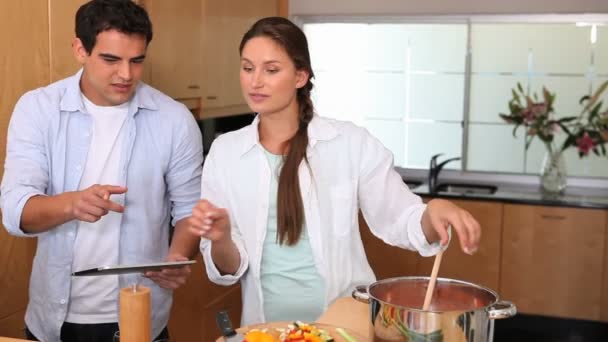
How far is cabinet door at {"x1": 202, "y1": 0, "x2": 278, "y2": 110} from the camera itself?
369 centimetres

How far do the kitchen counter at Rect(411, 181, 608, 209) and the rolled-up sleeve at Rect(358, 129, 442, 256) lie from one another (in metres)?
2.56

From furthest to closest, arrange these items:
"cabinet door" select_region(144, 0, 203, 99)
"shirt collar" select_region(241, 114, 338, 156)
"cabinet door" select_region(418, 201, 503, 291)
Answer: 1. "cabinet door" select_region(418, 201, 503, 291)
2. "cabinet door" select_region(144, 0, 203, 99)
3. "shirt collar" select_region(241, 114, 338, 156)

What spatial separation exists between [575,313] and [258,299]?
3.00 metres

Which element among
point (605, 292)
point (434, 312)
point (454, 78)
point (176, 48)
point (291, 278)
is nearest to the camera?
point (434, 312)

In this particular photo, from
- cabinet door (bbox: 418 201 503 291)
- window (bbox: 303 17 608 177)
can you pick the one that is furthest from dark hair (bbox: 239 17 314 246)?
window (bbox: 303 17 608 177)

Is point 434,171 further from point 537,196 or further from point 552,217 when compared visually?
point 552,217

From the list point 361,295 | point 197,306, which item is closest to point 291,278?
point 361,295

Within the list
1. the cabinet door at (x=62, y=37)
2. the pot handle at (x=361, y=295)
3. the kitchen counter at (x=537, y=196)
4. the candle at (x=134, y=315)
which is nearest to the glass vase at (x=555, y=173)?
the kitchen counter at (x=537, y=196)

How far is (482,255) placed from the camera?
175 inches

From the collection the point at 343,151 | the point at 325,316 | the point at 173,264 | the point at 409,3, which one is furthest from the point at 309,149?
the point at 409,3

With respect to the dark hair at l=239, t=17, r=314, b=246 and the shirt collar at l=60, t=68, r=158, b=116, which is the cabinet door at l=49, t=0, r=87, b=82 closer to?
the shirt collar at l=60, t=68, r=158, b=116

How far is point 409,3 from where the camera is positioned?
190 inches

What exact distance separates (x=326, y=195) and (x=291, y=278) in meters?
0.23

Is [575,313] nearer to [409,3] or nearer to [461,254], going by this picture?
[461,254]
